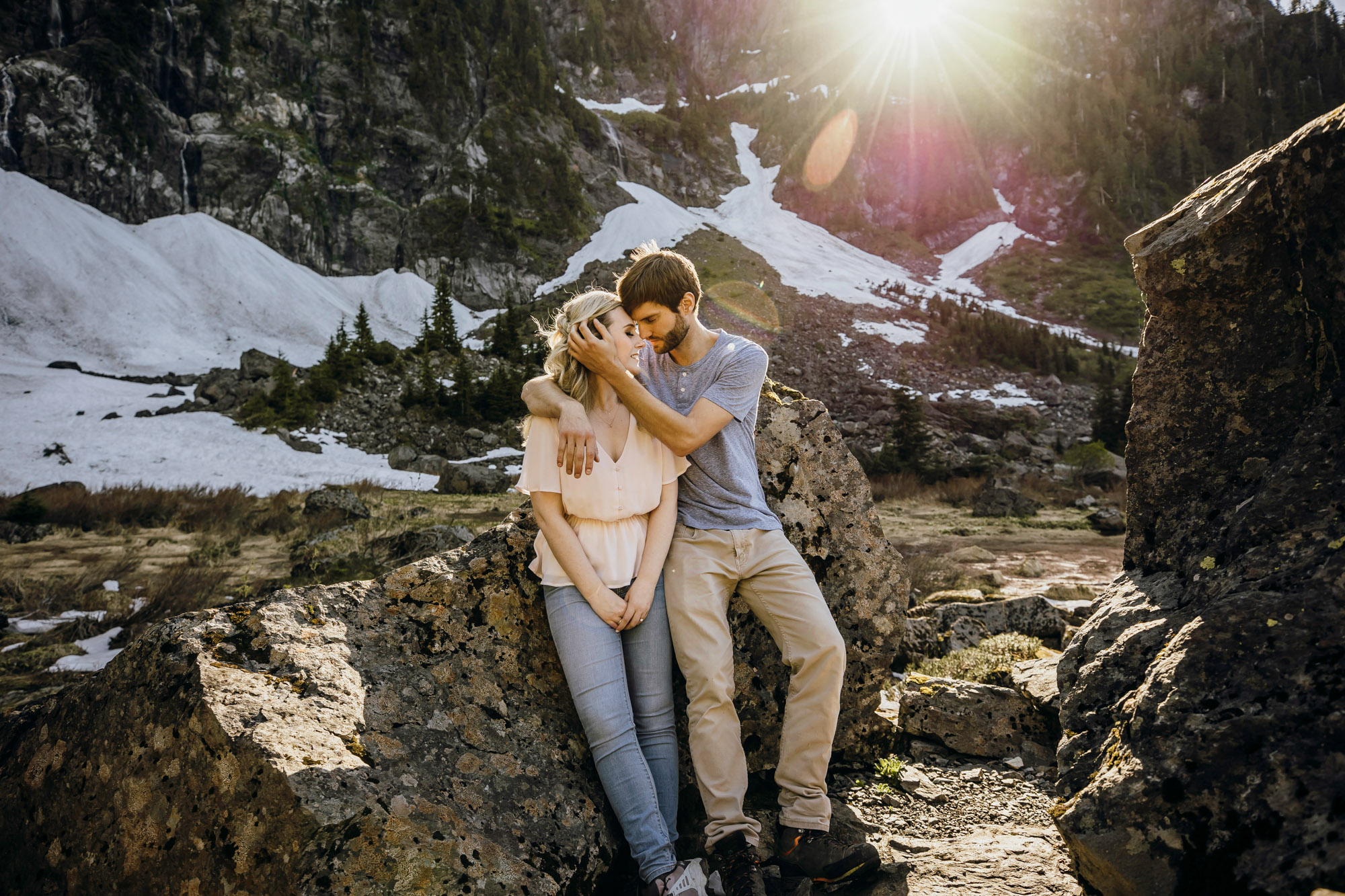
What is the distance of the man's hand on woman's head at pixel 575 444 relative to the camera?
2.87 meters

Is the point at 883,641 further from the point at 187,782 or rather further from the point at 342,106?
the point at 342,106

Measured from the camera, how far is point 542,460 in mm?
2951

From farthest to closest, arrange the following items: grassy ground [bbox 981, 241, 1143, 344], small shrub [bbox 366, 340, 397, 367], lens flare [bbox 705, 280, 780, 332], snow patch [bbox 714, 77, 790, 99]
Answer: snow patch [bbox 714, 77, 790, 99] → grassy ground [bbox 981, 241, 1143, 344] → lens flare [bbox 705, 280, 780, 332] → small shrub [bbox 366, 340, 397, 367]

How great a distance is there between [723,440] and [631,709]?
4.14ft

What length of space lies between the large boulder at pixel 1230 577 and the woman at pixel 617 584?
142 centimetres

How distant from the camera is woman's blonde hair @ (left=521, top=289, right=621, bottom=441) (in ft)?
10.2

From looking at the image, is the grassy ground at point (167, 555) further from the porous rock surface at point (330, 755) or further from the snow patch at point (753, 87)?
the snow patch at point (753, 87)

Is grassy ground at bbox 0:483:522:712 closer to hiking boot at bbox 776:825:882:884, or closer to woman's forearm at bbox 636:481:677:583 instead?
woman's forearm at bbox 636:481:677:583

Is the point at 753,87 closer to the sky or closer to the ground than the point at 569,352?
closer to the sky

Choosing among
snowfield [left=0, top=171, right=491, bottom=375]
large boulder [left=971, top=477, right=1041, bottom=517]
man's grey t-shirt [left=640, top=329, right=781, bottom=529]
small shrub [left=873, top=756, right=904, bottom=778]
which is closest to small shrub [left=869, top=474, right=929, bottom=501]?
large boulder [left=971, top=477, right=1041, bottom=517]

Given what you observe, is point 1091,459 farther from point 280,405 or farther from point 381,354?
point 381,354

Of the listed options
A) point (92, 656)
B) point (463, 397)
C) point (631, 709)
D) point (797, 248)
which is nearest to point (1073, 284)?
point (797, 248)

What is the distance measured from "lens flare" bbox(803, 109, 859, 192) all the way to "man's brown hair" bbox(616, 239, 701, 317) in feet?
347

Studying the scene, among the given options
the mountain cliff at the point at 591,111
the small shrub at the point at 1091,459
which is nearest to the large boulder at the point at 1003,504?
the small shrub at the point at 1091,459
